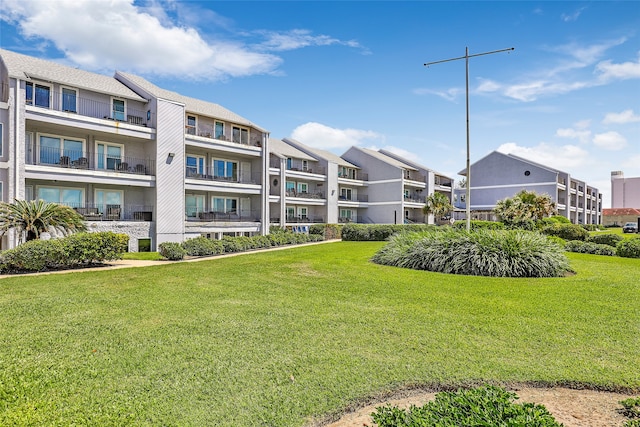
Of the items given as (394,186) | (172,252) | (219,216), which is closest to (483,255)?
(172,252)

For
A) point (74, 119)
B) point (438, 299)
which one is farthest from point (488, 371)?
point (74, 119)

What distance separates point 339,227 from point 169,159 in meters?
15.5

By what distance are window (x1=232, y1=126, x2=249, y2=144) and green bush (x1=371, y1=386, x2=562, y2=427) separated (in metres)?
27.0

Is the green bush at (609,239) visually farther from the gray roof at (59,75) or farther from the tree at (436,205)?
the gray roof at (59,75)

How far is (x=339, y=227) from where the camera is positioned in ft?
109

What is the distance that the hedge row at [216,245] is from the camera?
1682cm

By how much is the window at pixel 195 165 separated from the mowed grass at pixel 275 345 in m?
17.0

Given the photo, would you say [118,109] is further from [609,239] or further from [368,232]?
[609,239]

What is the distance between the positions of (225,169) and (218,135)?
8.71 ft

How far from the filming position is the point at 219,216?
A: 27500 mm

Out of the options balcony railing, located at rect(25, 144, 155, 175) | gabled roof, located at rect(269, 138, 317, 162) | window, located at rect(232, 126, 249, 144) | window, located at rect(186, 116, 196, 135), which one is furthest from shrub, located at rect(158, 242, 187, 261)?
gabled roof, located at rect(269, 138, 317, 162)

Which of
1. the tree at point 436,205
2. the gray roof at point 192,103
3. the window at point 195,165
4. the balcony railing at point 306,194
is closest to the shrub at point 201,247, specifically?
the window at point 195,165

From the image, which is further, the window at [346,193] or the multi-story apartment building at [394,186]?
the window at [346,193]

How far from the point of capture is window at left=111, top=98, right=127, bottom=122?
22.7 meters
